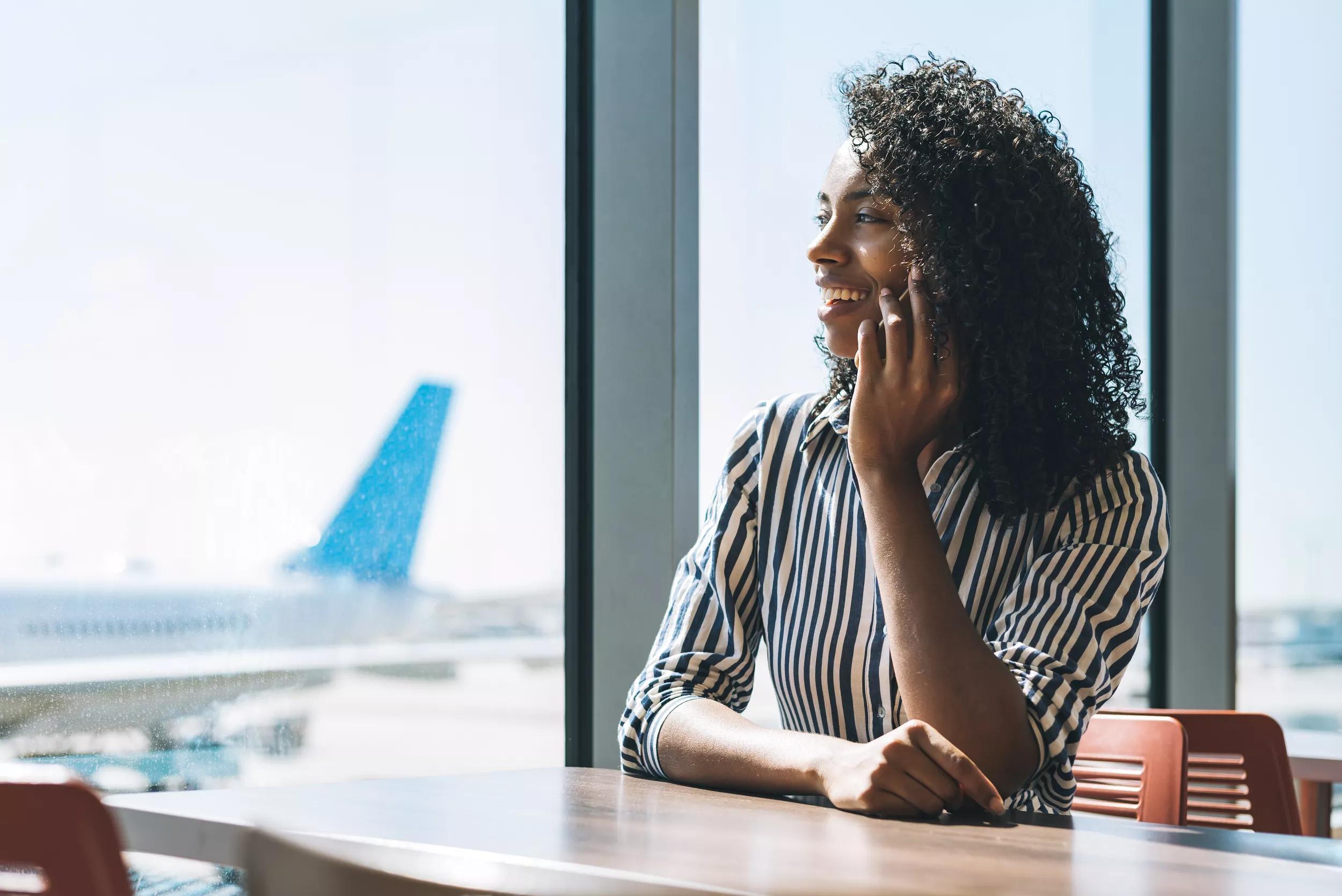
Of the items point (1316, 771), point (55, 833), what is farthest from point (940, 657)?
point (1316, 771)

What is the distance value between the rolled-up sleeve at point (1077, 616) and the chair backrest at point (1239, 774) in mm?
696

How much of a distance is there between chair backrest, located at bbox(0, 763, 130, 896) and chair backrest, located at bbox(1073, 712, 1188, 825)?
1.28 m

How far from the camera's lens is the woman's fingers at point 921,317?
1.34 m

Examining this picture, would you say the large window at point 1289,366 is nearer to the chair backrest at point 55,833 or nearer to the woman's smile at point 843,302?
the woman's smile at point 843,302

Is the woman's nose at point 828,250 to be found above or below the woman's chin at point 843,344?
above

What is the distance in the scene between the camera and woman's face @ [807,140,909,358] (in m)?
1.40

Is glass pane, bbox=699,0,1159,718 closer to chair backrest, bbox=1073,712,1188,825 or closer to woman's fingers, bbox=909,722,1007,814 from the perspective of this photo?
chair backrest, bbox=1073,712,1188,825

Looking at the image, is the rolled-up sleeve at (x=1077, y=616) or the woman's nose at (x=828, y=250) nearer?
the rolled-up sleeve at (x=1077, y=616)

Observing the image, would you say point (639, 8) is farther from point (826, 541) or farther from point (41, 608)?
point (41, 608)

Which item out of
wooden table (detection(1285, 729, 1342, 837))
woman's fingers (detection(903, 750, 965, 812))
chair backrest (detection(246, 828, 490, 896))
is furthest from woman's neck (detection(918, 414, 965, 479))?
chair backrest (detection(246, 828, 490, 896))

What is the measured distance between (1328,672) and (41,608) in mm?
3181

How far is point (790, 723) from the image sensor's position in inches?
54.6

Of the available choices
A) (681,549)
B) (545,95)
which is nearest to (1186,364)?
(681,549)

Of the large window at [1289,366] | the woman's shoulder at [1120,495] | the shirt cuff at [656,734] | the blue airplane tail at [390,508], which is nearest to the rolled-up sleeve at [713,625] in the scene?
the shirt cuff at [656,734]
